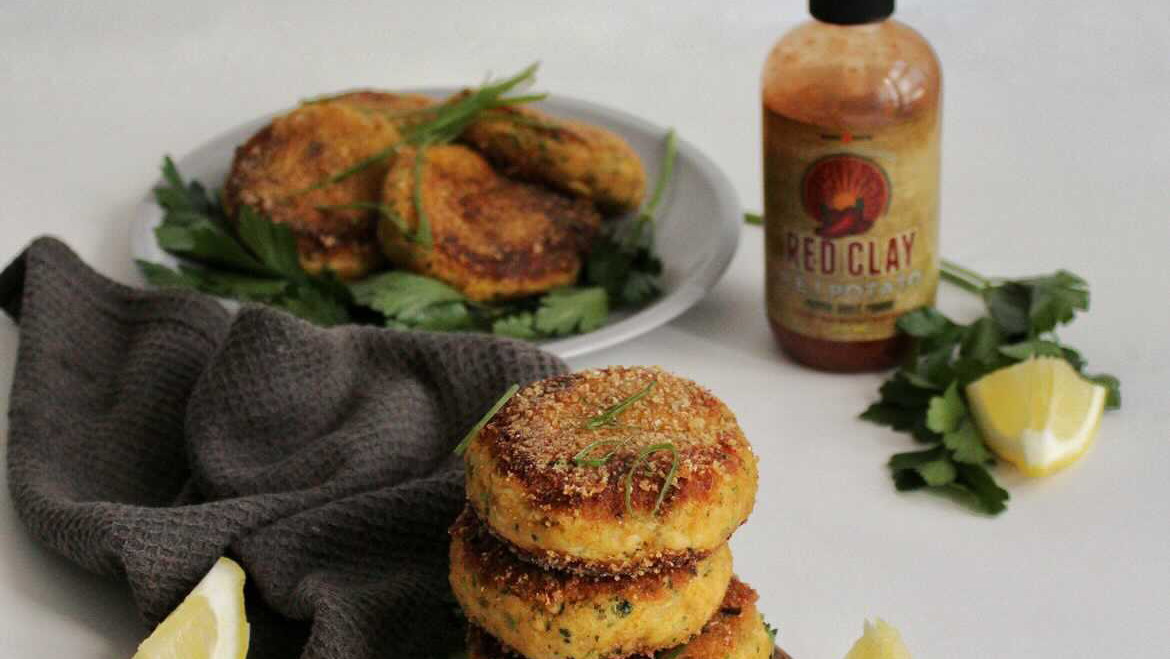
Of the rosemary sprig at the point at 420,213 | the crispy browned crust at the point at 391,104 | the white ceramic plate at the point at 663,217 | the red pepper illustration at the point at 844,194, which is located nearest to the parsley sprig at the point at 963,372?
the red pepper illustration at the point at 844,194

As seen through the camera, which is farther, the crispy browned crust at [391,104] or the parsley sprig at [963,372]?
the crispy browned crust at [391,104]

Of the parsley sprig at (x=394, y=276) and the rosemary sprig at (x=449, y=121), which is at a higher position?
the rosemary sprig at (x=449, y=121)

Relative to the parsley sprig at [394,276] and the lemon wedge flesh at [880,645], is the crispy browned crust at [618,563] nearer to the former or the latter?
the lemon wedge flesh at [880,645]

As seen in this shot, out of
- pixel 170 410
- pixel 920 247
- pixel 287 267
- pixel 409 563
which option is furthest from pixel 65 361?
pixel 920 247

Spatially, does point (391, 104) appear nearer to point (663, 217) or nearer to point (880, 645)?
point (663, 217)

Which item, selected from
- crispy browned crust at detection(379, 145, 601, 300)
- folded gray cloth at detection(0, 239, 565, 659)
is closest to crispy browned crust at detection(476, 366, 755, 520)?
folded gray cloth at detection(0, 239, 565, 659)

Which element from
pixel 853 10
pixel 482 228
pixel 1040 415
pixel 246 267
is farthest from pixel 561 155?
pixel 1040 415

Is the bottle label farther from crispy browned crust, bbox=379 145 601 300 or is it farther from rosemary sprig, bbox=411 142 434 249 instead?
rosemary sprig, bbox=411 142 434 249
